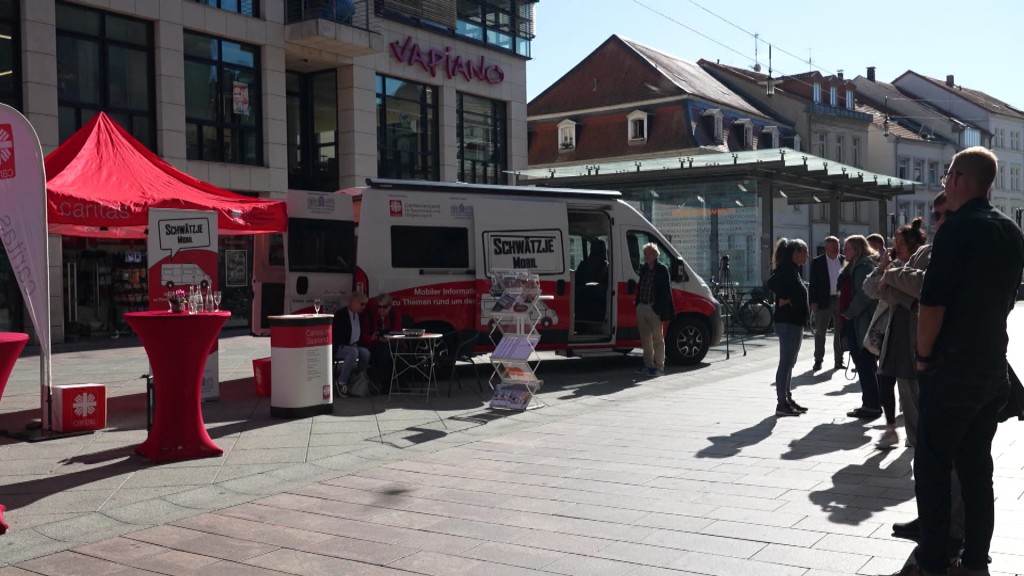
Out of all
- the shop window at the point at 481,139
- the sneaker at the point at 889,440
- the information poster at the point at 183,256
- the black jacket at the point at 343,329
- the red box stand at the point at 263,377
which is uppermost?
the shop window at the point at 481,139

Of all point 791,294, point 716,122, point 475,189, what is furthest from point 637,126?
point 791,294

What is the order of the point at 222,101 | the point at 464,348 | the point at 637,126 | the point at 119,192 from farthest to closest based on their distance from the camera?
the point at 637,126 < the point at 222,101 < the point at 464,348 < the point at 119,192

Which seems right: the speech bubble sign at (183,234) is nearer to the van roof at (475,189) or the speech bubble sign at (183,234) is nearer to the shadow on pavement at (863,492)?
the van roof at (475,189)

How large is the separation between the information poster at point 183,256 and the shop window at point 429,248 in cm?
246

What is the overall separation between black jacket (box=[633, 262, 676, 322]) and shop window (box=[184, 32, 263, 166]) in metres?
13.4

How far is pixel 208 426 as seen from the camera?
31.9ft

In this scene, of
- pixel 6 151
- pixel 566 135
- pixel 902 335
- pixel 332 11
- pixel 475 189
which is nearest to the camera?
pixel 902 335

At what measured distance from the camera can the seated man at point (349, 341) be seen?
11.8 metres

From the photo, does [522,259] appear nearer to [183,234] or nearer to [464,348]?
[464,348]

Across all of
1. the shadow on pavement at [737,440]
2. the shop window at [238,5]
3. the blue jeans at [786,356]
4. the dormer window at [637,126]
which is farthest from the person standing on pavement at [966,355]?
the dormer window at [637,126]

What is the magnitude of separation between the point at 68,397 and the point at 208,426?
1.31 meters

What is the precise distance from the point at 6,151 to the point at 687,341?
32.1 feet

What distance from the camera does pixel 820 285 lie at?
13.6 meters

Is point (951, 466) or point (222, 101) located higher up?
point (222, 101)
